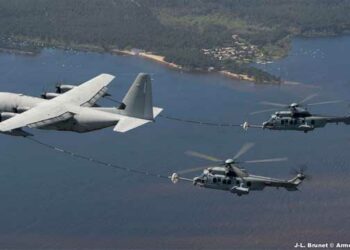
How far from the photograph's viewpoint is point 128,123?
5012 centimetres

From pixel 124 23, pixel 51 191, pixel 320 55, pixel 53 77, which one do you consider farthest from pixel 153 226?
pixel 124 23

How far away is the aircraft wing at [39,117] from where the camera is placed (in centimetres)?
4861

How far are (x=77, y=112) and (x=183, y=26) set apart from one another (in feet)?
384

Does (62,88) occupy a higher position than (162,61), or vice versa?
(162,61)

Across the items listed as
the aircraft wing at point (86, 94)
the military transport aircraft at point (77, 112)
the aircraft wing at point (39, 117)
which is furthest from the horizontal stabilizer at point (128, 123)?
the aircraft wing at point (86, 94)

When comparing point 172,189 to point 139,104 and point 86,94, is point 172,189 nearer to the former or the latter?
point 86,94

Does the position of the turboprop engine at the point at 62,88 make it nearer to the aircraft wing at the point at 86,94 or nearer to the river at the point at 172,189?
the aircraft wing at the point at 86,94

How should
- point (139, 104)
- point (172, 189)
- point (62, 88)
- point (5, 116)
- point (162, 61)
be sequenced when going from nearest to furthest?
point (5, 116)
point (139, 104)
point (62, 88)
point (172, 189)
point (162, 61)

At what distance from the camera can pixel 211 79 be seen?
13062cm

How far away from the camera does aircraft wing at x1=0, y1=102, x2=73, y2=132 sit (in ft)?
159

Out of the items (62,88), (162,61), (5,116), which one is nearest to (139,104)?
(62,88)

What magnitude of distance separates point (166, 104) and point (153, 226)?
34.4 meters

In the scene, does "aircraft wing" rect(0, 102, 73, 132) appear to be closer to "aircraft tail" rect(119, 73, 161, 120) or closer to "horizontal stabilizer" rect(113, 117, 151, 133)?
"horizontal stabilizer" rect(113, 117, 151, 133)

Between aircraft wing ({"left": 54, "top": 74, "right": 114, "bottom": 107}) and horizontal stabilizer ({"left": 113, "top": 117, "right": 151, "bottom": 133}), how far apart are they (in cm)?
446
